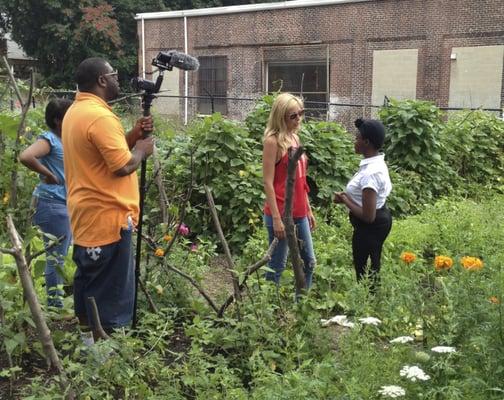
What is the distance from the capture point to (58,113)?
14.7ft

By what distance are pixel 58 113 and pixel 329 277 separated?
8.32ft

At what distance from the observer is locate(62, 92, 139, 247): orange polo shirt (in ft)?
10.5

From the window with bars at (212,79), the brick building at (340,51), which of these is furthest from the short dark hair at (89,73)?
the window with bars at (212,79)

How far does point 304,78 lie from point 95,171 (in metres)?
27.2

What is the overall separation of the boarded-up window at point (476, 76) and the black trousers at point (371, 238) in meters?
21.8

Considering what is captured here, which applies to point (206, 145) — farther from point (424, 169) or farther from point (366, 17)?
point (366, 17)

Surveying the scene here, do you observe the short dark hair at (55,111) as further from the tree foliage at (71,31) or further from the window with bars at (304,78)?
the tree foliage at (71,31)

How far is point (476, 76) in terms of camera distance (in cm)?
2478

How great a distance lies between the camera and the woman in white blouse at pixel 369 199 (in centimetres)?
416

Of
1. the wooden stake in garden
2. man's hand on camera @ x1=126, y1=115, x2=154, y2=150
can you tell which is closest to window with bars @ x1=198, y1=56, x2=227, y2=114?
man's hand on camera @ x1=126, y1=115, x2=154, y2=150

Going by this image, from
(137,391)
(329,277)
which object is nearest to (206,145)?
(329,277)

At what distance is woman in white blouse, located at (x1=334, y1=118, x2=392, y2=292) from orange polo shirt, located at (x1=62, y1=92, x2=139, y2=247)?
1.65 m

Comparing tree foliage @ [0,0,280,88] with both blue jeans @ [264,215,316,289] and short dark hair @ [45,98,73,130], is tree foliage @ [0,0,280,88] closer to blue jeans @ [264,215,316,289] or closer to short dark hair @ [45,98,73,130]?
short dark hair @ [45,98,73,130]

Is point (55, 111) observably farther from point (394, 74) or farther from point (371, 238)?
point (394, 74)
